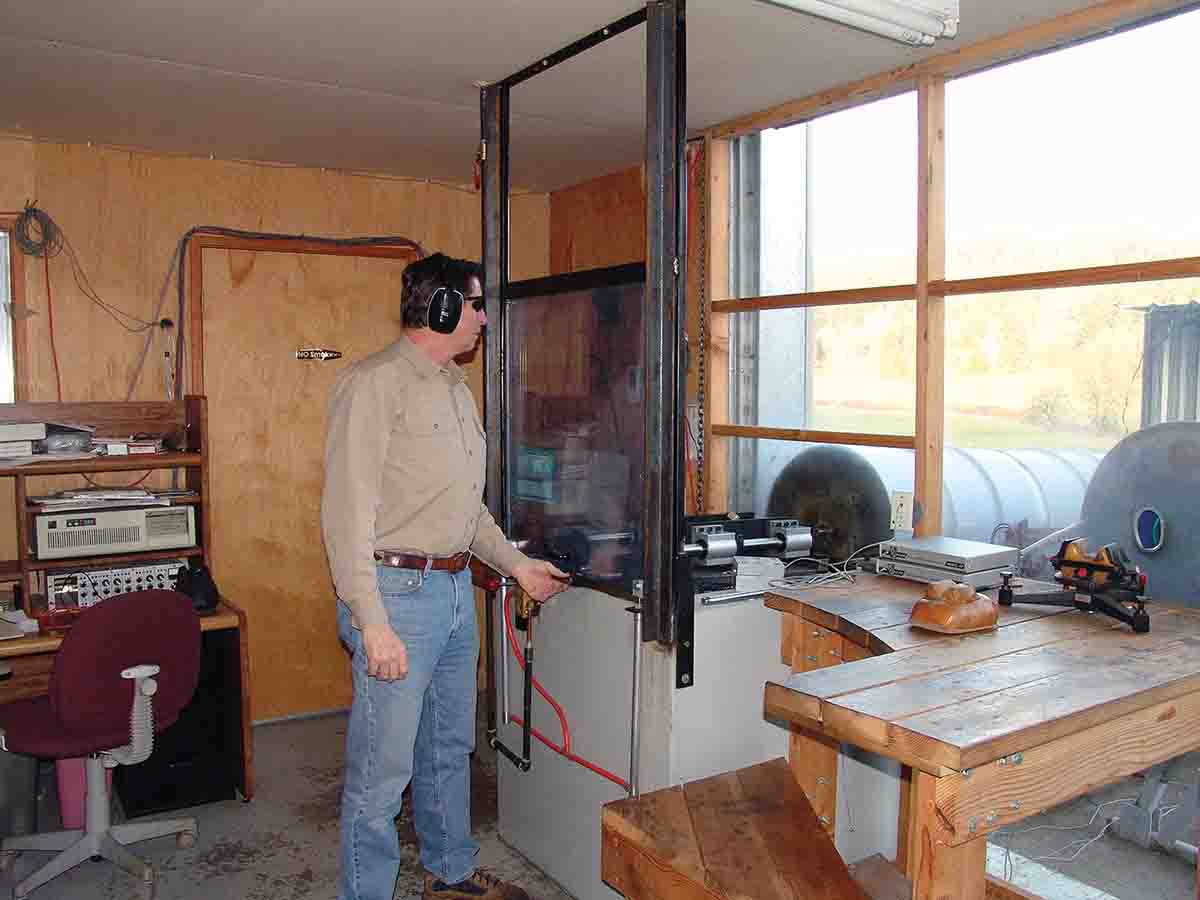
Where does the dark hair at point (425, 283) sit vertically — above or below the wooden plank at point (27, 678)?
above

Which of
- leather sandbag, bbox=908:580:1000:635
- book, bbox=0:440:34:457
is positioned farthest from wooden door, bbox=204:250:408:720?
leather sandbag, bbox=908:580:1000:635

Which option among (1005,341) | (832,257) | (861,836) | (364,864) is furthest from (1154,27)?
(364,864)

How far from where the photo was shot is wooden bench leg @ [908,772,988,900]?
1596 millimetres

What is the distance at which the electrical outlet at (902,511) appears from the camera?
3155mm

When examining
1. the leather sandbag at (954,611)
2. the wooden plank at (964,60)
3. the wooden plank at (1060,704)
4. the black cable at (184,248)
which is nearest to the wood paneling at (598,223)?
the wooden plank at (964,60)

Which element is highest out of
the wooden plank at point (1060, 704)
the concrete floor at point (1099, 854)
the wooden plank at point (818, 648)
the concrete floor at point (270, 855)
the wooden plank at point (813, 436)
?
the wooden plank at point (813, 436)

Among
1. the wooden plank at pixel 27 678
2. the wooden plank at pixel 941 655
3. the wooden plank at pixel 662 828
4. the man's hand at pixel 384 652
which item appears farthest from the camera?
the wooden plank at pixel 27 678

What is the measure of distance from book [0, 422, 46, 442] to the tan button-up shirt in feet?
5.71

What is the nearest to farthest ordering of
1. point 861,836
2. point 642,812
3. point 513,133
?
point 642,812 → point 861,836 → point 513,133

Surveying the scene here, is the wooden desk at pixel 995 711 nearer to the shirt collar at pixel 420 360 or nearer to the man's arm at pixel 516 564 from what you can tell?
the man's arm at pixel 516 564

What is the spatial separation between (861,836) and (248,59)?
288 cm

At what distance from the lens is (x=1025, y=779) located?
167cm

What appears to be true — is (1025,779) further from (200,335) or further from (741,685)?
(200,335)

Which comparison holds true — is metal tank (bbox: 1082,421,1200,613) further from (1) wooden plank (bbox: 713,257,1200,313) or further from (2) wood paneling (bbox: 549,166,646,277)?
(2) wood paneling (bbox: 549,166,646,277)
